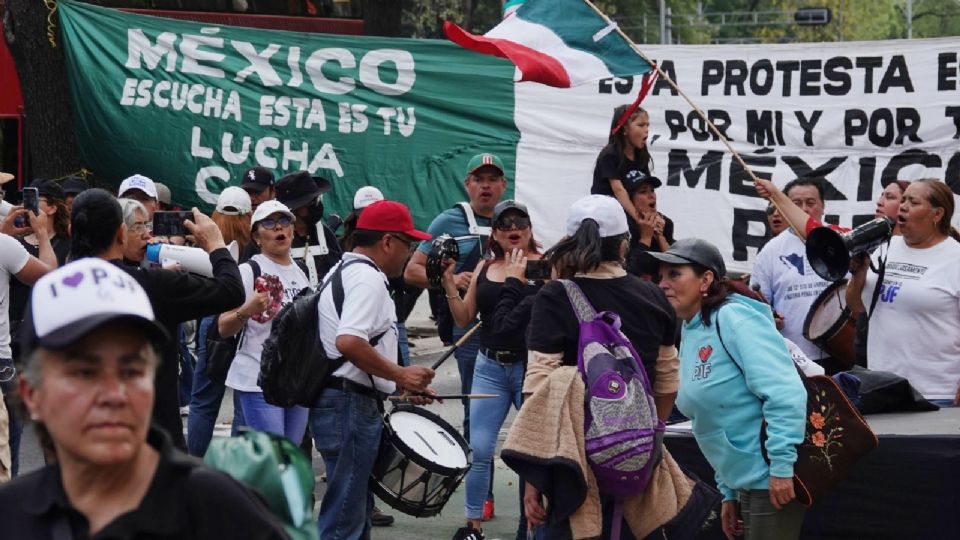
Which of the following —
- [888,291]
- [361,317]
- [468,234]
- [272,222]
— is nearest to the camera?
[361,317]

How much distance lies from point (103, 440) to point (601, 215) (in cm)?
344

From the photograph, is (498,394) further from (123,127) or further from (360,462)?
(123,127)

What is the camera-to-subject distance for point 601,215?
571 cm

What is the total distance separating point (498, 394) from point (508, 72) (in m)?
4.76

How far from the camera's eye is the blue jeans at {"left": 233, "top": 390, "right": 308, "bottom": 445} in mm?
7332

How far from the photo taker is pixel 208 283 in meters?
5.50

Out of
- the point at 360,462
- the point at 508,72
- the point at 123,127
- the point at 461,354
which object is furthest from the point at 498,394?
the point at 123,127

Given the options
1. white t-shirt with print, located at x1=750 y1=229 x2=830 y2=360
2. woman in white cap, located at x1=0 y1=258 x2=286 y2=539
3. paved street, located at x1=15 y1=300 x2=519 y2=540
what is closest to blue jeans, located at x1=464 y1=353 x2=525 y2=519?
paved street, located at x1=15 y1=300 x2=519 y2=540

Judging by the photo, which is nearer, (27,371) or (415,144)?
(27,371)

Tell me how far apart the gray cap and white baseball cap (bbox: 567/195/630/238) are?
7.9 inches

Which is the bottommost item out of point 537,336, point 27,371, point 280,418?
point 280,418

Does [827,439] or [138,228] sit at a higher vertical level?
[138,228]

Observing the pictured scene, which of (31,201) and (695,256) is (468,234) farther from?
(695,256)

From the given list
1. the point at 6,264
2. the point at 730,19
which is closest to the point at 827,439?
the point at 6,264
